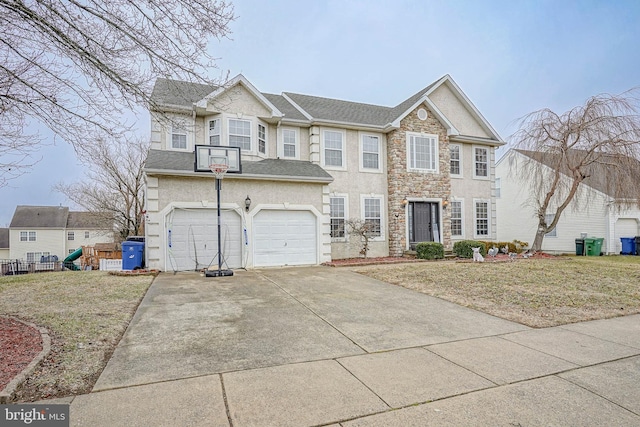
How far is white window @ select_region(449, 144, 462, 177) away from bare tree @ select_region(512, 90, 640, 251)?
99.5 inches

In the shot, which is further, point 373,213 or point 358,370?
point 373,213

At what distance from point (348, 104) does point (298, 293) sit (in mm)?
12217

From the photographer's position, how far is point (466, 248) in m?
15.1

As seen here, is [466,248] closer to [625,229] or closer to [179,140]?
[625,229]

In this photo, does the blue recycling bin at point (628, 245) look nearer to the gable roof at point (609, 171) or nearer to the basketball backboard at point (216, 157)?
the gable roof at point (609, 171)

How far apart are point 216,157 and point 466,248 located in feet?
36.2

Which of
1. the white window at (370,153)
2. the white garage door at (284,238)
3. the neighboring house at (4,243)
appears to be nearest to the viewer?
the white garage door at (284,238)

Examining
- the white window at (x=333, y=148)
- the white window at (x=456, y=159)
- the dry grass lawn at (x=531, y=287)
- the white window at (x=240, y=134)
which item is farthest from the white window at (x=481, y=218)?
the white window at (x=240, y=134)

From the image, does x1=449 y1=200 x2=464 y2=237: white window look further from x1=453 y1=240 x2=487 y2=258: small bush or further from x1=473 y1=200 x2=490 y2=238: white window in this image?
x1=453 y1=240 x2=487 y2=258: small bush

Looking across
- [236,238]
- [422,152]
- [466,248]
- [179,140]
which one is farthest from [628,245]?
[179,140]

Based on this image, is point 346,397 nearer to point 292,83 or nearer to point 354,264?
point 354,264

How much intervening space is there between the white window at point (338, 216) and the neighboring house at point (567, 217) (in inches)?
332

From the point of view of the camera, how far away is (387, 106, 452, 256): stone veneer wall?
15.1 m

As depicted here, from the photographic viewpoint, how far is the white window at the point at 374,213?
1512 cm
